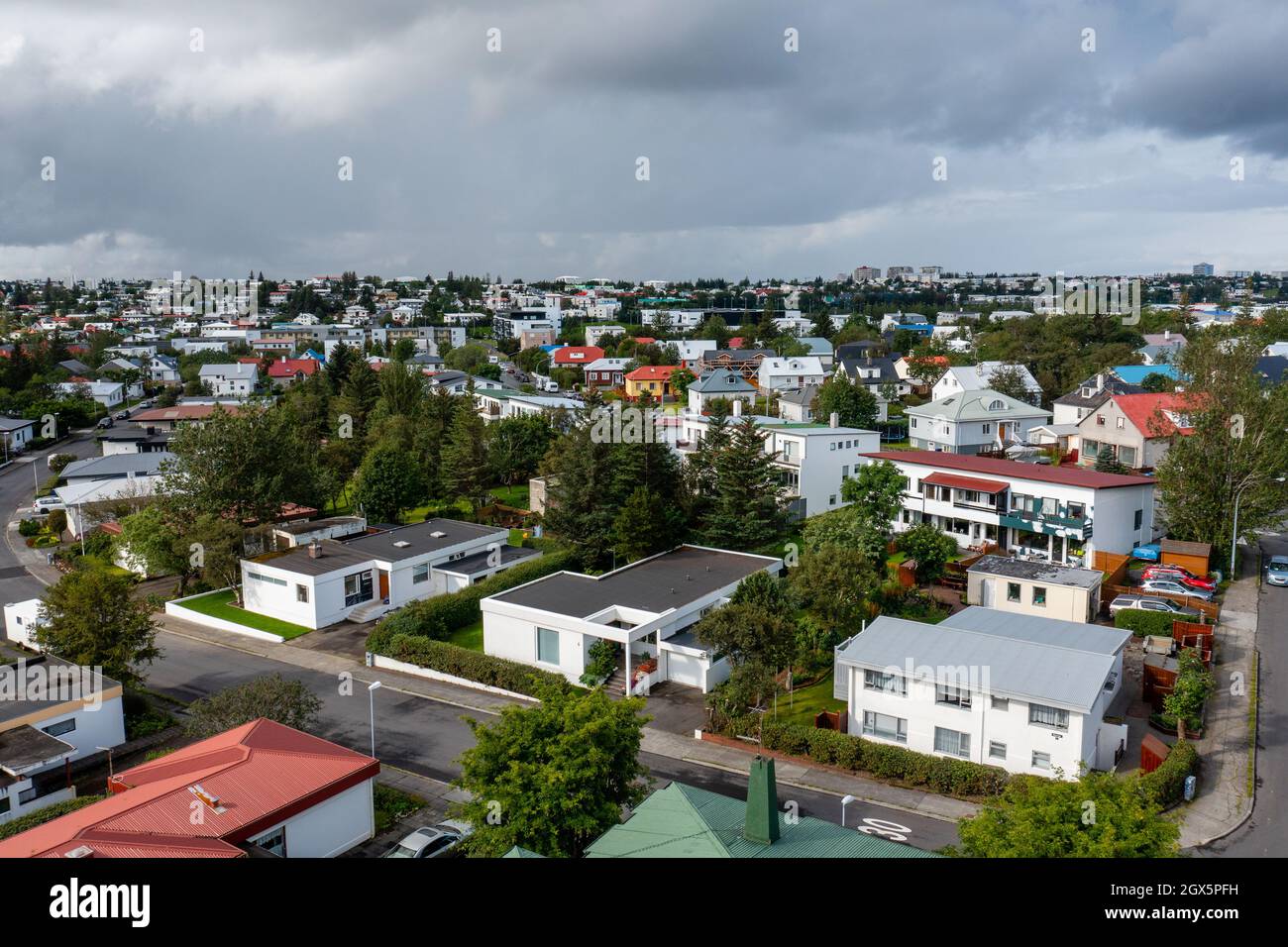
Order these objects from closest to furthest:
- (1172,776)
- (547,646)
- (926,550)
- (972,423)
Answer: (1172,776) < (547,646) < (926,550) < (972,423)

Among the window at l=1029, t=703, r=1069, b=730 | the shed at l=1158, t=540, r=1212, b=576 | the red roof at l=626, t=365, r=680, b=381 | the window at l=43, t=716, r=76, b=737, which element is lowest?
the window at l=43, t=716, r=76, b=737

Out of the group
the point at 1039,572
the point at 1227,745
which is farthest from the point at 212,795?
the point at 1039,572

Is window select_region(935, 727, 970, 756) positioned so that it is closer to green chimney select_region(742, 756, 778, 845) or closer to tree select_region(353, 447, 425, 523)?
green chimney select_region(742, 756, 778, 845)

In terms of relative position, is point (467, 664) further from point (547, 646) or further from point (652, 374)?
point (652, 374)

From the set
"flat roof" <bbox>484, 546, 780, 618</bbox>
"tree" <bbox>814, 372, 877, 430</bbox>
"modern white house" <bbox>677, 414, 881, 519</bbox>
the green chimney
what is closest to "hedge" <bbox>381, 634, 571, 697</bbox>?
"flat roof" <bbox>484, 546, 780, 618</bbox>

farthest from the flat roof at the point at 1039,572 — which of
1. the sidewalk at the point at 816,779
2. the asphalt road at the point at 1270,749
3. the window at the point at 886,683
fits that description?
the sidewalk at the point at 816,779

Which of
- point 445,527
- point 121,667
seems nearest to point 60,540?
point 445,527
